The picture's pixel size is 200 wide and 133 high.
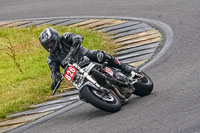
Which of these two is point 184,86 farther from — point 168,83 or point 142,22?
point 142,22

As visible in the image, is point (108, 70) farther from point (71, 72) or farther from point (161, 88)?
point (161, 88)

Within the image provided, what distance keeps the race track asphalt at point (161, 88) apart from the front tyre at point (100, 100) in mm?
123

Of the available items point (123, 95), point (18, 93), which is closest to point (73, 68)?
point (123, 95)

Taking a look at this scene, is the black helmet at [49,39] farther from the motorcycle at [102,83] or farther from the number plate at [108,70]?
the number plate at [108,70]

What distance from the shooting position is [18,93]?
1018 cm

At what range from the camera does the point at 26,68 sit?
11.6 metres

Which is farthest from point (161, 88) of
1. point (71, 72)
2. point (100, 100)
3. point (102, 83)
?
point (71, 72)

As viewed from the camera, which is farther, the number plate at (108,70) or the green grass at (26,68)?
the green grass at (26,68)

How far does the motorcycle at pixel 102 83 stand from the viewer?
7.62 meters

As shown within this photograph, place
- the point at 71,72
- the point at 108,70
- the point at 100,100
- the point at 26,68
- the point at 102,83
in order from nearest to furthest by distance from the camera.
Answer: the point at 100,100 < the point at 71,72 < the point at 102,83 < the point at 108,70 < the point at 26,68

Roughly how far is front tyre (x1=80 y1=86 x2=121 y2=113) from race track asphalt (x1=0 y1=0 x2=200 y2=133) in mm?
Result: 123

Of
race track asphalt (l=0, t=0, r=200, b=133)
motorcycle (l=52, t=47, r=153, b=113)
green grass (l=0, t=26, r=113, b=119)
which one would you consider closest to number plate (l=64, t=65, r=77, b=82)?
motorcycle (l=52, t=47, r=153, b=113)

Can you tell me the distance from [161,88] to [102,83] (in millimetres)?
1247

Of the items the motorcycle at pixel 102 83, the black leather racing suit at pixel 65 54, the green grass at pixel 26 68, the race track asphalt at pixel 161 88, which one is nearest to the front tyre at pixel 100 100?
the motorcycle at pixel 102 83
